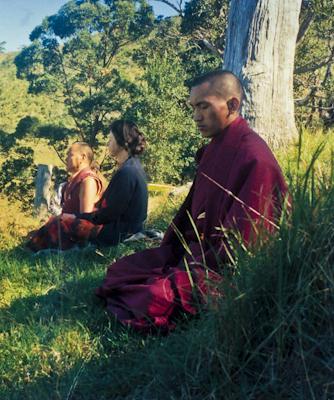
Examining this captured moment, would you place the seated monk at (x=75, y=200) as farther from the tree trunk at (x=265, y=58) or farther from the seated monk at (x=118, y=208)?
the tree trunk at (x=265, y=58)

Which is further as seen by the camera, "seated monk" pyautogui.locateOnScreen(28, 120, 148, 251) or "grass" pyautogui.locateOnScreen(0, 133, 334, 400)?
"seated monk" pyautogui.locateOnScreen(28, 120, 148, 251)

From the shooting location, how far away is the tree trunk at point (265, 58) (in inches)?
275

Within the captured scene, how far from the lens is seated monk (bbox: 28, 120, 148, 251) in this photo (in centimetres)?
498

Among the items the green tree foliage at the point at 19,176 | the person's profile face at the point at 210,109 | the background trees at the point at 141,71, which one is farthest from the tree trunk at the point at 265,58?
the green tree foliage at the point at 19,176

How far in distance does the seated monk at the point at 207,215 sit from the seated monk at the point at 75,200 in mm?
1613

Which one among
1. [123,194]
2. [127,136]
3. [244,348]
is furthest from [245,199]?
[127,136]

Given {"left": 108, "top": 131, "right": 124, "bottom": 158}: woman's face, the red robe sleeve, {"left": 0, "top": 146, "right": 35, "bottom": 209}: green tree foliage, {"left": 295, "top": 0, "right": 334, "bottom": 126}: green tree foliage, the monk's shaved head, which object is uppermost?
{"left": 295, "top": 0, "right": 334, "bottom": 126}: green tree foliage

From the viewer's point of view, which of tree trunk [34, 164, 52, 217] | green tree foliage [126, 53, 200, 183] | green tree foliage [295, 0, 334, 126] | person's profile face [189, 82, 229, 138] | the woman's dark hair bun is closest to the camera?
person's profile face [189, 82, 229, 138]

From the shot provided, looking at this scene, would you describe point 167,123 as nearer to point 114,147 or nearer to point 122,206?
point 114,147

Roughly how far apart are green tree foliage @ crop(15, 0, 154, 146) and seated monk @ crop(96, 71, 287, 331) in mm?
20852

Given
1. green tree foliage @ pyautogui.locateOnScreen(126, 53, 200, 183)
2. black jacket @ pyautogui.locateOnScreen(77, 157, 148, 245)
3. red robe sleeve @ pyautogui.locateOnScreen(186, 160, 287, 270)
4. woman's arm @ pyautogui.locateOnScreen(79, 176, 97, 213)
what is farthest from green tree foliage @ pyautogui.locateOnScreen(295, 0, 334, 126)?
red robe sleeve @ pyautogui.locateOnScreen(186, 160, 287, 270)

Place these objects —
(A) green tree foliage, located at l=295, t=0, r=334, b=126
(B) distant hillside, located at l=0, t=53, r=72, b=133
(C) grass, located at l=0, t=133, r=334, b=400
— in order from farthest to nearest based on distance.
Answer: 1. (B) distant hillside, located at l=0, t=53, r=72, b=133
2. (A) green tree foliage, located at l=295, t=0, r=334, b=126
3. (C) grass, located at l=0, t=133, r=334, b=400

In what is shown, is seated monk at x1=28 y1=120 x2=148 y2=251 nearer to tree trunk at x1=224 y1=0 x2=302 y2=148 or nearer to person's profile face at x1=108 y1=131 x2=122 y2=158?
person's profile face at x1=108 y1=131 x2=122 y2=158

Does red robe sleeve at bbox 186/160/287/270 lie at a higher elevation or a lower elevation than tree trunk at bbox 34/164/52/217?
higher
